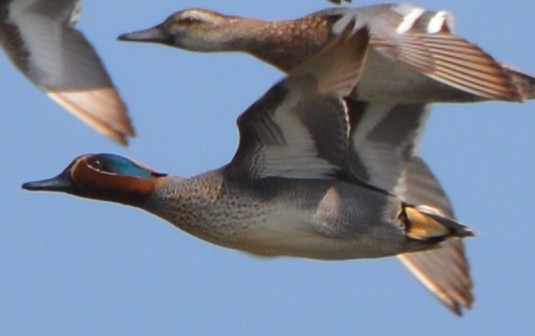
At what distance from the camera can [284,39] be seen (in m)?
14.5

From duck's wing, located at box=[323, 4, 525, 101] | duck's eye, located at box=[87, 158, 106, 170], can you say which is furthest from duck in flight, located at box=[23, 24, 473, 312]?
duck's wing, located at box=[323, 4, 525, 101]

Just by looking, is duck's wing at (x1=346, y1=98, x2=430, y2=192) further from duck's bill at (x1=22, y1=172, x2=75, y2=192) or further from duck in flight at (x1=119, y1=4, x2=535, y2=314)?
duck's bill at (x1=22, y1=172, x2=75, y2=192)

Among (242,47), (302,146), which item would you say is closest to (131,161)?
(302,146)

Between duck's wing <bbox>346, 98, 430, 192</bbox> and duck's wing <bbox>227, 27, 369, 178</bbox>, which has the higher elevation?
duck's wing <bbox>227, 27, 369, 178</bbox>

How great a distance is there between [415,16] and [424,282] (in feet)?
4.69

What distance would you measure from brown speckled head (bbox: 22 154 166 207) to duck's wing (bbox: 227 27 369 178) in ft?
1.60

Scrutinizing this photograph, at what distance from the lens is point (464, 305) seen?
1414cm

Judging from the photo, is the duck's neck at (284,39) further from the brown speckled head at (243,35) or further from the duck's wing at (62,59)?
the duck's wing at (62,59)

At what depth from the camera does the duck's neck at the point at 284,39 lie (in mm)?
14383

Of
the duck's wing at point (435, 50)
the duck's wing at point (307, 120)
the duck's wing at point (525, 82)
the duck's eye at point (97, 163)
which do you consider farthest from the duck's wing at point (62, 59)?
the duck's wing at point (525, 82)

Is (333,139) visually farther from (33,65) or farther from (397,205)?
(33,65)

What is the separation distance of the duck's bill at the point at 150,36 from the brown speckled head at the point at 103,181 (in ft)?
5.98

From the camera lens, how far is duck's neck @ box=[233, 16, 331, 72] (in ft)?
47.2

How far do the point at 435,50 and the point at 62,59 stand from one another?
7.48 ft
